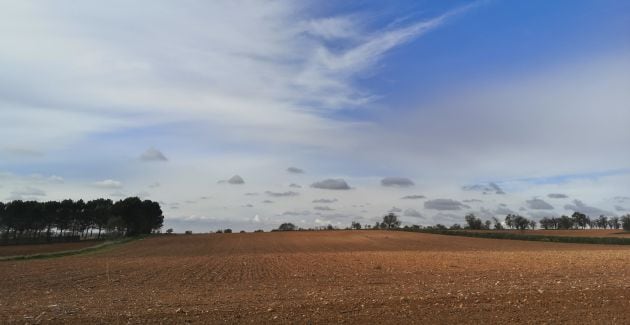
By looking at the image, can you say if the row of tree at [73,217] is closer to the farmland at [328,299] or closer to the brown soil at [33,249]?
the brown soil at [33,249]

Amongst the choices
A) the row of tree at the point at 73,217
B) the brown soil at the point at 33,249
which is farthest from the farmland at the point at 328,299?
the row of tree at the point at 73,217

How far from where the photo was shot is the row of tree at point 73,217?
13038 cm

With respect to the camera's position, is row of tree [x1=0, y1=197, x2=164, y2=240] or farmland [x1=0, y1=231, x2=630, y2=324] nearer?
farmland [x1=0, y1=231, x2=630, y2=324]

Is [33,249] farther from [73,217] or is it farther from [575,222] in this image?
[575,222]

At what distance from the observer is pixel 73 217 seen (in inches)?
6014

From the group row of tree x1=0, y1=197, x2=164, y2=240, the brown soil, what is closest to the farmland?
Result: the brown soil

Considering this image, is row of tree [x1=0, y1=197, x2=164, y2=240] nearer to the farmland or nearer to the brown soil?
the brown soil

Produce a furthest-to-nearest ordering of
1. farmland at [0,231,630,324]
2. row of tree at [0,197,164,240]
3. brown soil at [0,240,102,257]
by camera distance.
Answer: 1. row of tree at [0,197,164,240]
2. brown soil at [0,240,102,257]
3. farmland at [0,231,630,324]

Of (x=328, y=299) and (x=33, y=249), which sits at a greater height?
(x=328, y=299)

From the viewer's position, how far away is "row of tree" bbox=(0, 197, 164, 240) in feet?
428

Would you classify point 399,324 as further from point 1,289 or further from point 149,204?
point 149,204

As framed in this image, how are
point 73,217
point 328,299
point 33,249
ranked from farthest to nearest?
point 73,217 → point 33,249 → point 328,299

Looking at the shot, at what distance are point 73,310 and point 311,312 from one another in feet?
24.8

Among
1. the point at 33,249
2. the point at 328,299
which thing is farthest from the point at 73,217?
the point at 328,299
